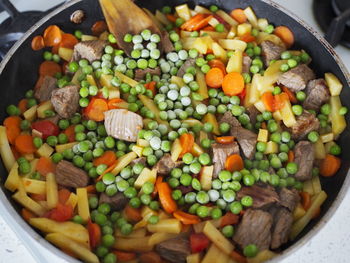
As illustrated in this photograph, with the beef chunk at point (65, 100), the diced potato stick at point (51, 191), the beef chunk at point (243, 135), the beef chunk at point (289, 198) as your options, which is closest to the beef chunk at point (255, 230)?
the beef chunk at point (289, 198)

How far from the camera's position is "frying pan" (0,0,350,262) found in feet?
7.90

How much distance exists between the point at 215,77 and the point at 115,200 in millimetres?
960


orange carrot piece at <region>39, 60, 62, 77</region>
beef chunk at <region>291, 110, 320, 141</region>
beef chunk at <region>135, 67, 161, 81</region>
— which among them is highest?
beef chunk at <region>291, 110, 320, 141</region>

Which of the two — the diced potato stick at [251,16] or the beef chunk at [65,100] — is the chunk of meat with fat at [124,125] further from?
the diced potato stick at [251,16]

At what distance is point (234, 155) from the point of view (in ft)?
7.89

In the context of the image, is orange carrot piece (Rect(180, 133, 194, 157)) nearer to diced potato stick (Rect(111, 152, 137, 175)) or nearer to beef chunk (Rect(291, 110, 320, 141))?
diced potato stick (Rect(111, 152, 137, 175))

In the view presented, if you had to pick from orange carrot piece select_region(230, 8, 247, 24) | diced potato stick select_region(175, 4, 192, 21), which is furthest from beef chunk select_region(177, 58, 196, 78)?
orange carrot piece select_region(230, 8, 247, 24)

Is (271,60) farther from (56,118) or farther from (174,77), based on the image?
(56,118)

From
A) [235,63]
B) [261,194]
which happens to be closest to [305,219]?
[261,194]

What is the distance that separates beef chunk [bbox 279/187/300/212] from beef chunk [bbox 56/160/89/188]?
99cm

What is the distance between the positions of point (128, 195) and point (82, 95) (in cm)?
68

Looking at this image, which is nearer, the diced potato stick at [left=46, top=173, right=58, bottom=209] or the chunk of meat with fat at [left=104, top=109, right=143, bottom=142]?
the diced potato stick at [left=46, top=173, right=58, bottom=209]

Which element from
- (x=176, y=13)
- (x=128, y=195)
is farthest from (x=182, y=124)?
(x=176, y=13)

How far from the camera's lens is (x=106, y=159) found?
8.05 ft
